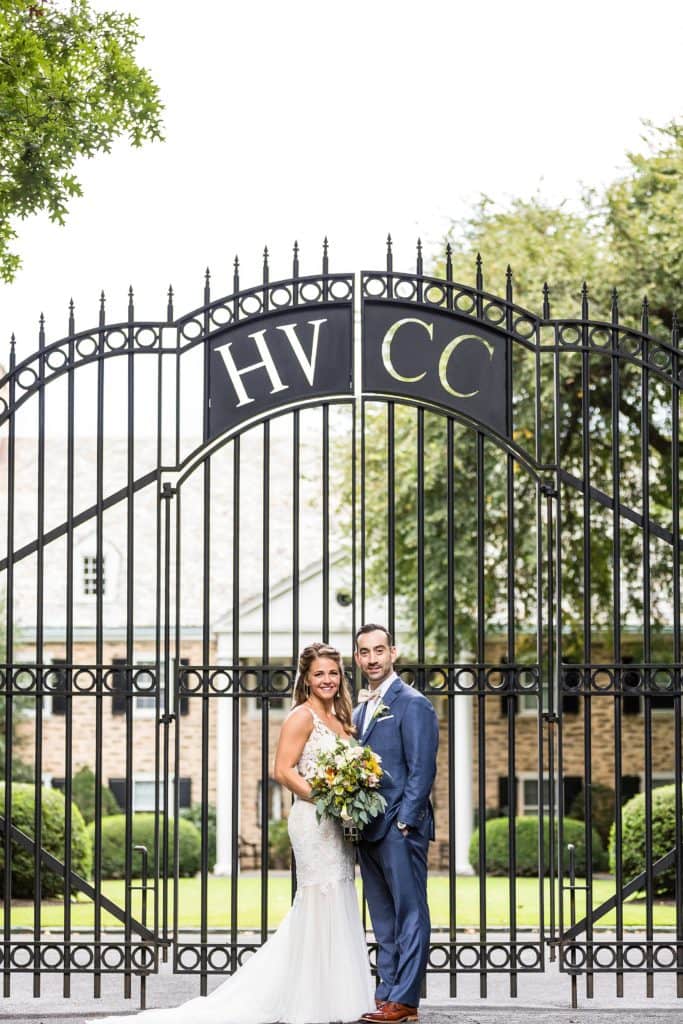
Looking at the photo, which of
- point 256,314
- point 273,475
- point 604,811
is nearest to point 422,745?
point 256,314

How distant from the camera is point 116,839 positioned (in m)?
23.8

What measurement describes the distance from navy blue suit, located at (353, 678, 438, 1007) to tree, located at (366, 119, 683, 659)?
46.4 feet

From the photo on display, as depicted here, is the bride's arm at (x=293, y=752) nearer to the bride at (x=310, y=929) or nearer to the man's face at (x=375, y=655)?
the bride at (x=310, y=929)

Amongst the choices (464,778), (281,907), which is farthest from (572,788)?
(281,907)

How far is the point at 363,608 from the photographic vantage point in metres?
8.91

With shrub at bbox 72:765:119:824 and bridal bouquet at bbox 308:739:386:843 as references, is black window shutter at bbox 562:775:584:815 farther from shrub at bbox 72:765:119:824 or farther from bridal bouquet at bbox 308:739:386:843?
bridal bouquet at bbox 308:739:386:843

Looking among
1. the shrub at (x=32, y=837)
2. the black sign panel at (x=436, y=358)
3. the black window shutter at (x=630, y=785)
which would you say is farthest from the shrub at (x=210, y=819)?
the black sign panel at (x=436, y=358)

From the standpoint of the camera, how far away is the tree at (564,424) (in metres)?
22.8

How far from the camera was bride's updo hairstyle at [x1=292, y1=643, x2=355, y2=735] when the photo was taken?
8148 mm

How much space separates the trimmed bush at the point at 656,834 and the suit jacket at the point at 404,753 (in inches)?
354

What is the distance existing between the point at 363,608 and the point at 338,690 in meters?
0.79

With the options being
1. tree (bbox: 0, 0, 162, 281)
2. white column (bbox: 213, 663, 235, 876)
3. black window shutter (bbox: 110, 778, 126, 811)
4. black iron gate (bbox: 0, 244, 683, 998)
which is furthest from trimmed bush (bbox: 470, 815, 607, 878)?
tree (bbox: 0, 0, 162, 281)

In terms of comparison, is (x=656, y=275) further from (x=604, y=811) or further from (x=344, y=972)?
(x=344, y=972)

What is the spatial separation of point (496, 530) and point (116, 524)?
11.5m
